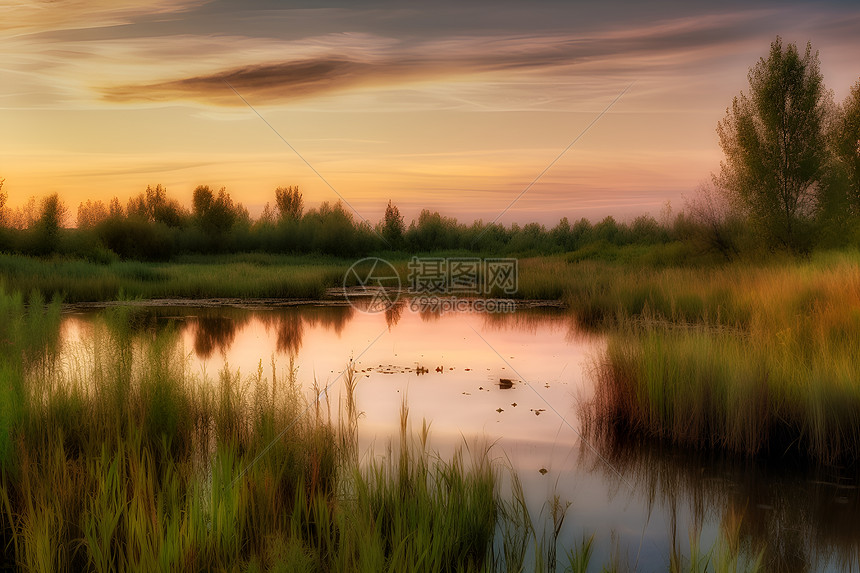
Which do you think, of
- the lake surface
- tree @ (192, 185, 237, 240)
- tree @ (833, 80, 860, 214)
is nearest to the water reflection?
the lake surface

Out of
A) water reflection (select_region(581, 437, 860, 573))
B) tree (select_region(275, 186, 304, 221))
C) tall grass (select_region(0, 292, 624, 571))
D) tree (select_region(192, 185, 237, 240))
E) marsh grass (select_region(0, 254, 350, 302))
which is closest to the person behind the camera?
tall grass (select_region(0, 292, 624, 571))

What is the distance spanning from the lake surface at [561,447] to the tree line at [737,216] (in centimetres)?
1454

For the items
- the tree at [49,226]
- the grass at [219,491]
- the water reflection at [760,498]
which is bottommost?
the water reflection at [760,498]

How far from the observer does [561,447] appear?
740 cm

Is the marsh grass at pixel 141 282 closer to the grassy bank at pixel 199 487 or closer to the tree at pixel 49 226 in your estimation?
the tree at pixel 49 226

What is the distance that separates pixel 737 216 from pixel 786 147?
3458 mm

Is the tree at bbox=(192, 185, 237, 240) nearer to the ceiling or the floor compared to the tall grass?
nearer to the ceiling

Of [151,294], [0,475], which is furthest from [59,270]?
[0,475]

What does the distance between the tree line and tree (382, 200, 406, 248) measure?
85 millimetres

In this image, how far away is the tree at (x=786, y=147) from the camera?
24.4m

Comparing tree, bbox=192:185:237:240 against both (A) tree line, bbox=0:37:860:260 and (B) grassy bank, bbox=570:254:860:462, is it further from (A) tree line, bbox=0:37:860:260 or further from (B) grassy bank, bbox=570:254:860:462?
(B) grassy bank, bbox=570:254:860:462

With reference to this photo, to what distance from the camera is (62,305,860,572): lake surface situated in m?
5.36

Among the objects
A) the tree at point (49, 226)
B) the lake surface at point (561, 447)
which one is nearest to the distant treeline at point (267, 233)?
the tree at point (49, 226)

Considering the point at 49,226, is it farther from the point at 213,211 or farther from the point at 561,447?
the point at 561,447
